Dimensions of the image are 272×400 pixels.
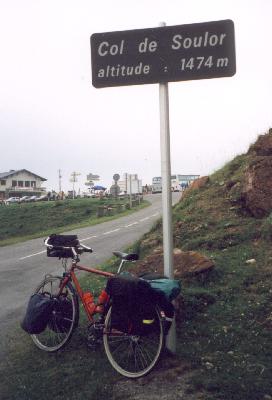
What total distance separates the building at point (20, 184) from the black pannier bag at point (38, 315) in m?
101

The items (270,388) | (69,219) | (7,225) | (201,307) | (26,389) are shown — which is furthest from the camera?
(7,225)

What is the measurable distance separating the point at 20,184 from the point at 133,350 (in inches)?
4407

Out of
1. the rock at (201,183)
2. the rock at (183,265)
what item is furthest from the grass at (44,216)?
the rock at (183,265)

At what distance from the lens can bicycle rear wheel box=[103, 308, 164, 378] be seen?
4184 mm

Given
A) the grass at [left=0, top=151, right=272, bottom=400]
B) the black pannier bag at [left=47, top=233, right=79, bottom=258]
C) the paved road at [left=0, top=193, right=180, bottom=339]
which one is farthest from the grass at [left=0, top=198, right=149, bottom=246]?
the black pannier bag at [left=47, top=233, right=79, bottom=258]

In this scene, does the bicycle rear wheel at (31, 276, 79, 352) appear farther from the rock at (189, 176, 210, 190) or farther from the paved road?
the rock at (189, 176, 210, 190)

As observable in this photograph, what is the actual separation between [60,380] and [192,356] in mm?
1327

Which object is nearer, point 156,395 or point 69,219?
point 156,395

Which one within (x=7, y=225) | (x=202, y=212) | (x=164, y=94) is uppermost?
(x=164, y=94)

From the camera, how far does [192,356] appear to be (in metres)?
4.56

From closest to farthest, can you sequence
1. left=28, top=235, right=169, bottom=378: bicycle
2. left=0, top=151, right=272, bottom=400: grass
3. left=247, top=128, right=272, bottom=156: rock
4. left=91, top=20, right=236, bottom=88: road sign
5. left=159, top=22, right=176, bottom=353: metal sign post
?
left=0, top=151, right=272, bottom=400: grass → left=28, top=235, right=169, bottom=378: bicycle → left=91, top=20, right=236, bottom=88: road sign → left=159, top=22, right=176, bottom=353: metal sign post → left=247, top=128, right=272, bottom=156: rock

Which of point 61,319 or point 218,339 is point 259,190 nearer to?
point 218,339

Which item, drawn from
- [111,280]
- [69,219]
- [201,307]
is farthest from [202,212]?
[69,219]

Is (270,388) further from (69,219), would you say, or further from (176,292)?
(69,219)
